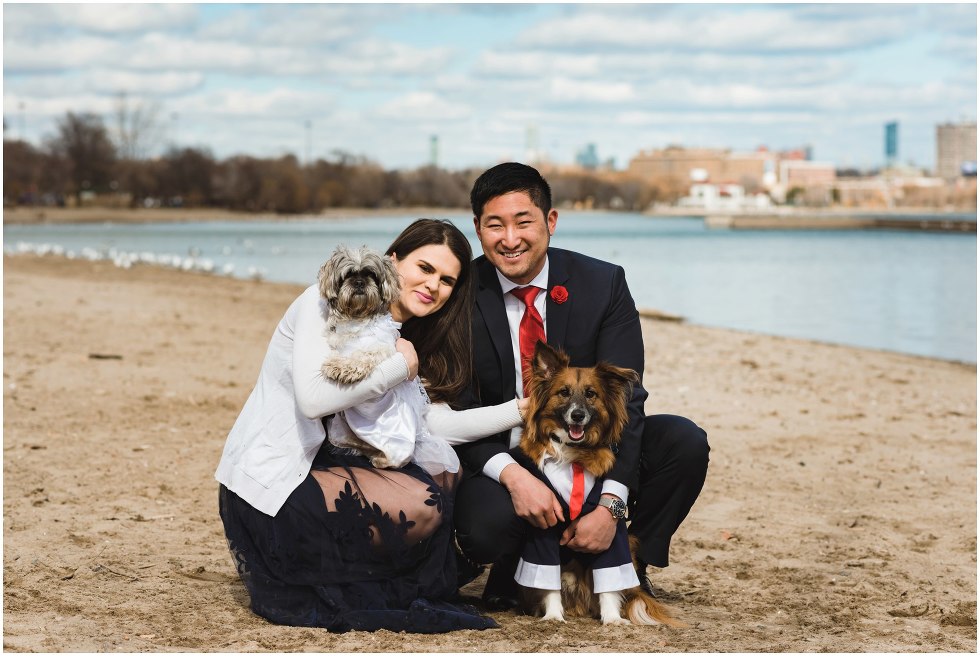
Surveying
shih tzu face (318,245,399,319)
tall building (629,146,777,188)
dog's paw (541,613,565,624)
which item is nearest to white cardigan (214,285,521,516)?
shih tzu face (318,245,399,319)

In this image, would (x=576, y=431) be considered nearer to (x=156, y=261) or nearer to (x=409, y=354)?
(x=409, y=354)

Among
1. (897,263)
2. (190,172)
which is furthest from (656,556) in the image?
(190,172)

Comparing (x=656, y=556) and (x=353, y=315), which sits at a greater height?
(x=353, y=315)

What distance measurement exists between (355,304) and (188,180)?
3699 inches

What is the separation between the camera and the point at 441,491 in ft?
13.1

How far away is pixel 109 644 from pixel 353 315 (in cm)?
132

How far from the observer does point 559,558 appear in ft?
13.3

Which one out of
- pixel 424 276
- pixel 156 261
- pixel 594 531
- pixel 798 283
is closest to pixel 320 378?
pixel 424 276

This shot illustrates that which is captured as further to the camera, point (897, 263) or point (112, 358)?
point (897, 263)

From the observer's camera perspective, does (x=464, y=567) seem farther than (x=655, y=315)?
No

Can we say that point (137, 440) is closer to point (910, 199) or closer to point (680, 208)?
point (680, 208)

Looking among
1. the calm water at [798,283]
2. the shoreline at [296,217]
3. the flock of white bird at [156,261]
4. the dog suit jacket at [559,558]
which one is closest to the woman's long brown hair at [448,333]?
the dog suit jacket at [559,558]

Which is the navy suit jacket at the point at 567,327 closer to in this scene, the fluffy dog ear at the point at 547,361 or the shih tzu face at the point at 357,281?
the fluffy dog ear at the point at 547,361

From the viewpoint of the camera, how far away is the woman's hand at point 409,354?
3.75 metres
